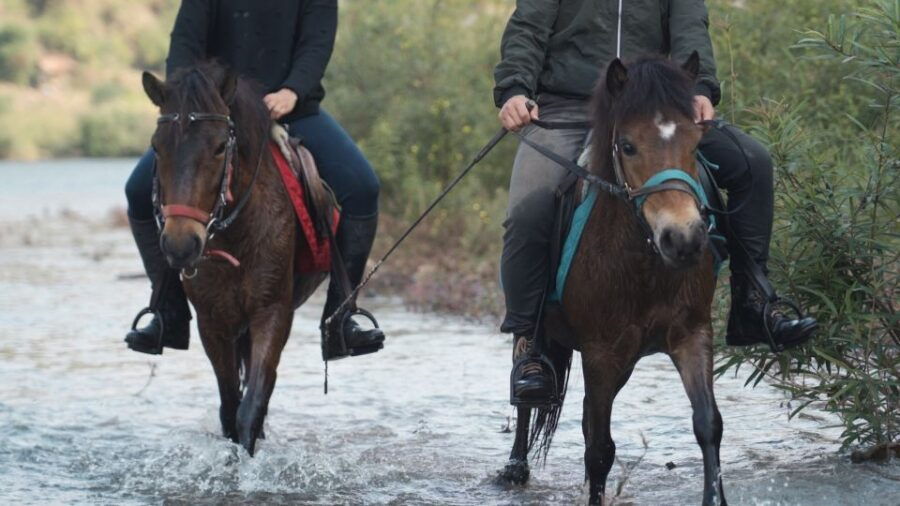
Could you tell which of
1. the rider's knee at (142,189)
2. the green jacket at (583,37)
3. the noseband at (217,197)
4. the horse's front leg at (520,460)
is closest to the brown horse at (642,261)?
the green jacket at (583,37)

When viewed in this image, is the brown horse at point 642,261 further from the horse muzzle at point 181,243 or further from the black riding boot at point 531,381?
the horse muzzle at point 181,243

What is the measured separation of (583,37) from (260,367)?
2.30m

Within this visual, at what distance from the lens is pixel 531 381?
6.57 metres

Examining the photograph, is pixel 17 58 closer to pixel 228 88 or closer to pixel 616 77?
pixel 228 88

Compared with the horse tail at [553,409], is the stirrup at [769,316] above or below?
above

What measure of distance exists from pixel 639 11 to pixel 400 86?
13.1 meters

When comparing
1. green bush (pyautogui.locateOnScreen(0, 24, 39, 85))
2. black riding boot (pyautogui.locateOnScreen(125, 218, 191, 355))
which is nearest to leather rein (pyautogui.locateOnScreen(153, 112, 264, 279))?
black riding boot (pyautogui.locateOnScreen(125, 218, 191, 355))

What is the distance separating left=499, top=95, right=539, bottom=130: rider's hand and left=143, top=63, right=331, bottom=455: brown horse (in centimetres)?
144

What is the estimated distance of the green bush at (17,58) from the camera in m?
87.6

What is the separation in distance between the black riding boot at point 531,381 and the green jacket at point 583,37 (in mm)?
1188

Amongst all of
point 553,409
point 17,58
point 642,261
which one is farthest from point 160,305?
point 17,58

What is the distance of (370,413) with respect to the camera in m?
9.45

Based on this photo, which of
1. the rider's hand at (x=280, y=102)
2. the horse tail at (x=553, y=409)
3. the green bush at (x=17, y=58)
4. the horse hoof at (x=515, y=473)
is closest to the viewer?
the horse tail at (x=553, y=409)

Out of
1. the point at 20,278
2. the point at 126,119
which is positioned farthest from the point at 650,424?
the point at 126,119
